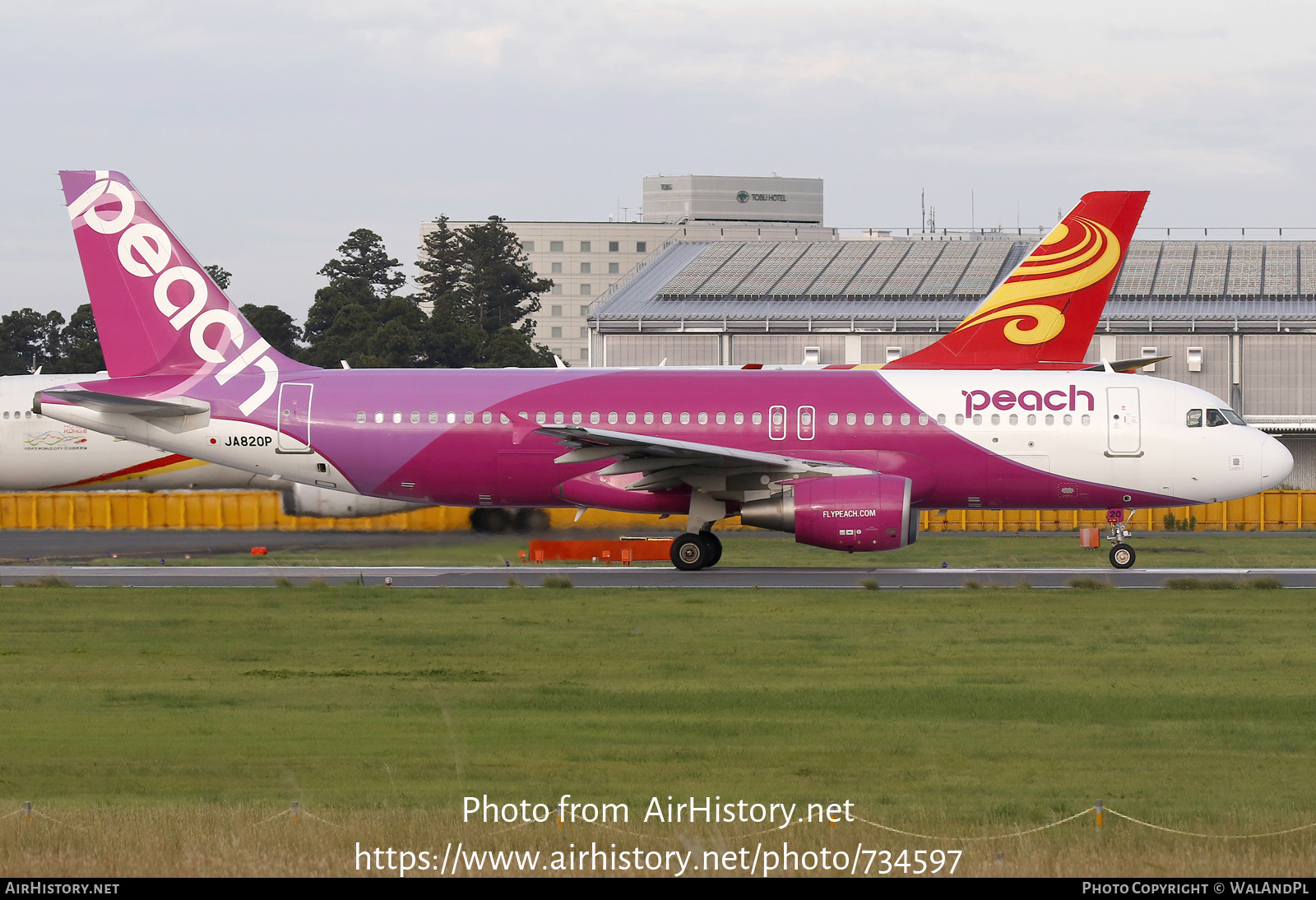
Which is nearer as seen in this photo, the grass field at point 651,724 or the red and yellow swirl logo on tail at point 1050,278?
the grass field at point 651,724

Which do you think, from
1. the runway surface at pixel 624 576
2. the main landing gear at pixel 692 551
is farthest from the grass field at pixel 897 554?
the main landing gear at pixel 692 551

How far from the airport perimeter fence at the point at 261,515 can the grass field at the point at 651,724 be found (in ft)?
73.1

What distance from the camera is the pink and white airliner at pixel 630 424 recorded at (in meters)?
31.6

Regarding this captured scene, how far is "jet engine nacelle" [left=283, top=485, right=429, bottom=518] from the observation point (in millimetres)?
36875

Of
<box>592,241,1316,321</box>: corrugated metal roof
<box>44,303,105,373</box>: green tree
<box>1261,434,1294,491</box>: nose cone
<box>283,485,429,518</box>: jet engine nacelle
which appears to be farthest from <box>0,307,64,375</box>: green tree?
<box>1261,434,1294,491</box>: nose cone

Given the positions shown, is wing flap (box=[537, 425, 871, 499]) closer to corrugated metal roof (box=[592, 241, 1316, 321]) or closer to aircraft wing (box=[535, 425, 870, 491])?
aircraft wing (box=[535, 425, 870, 491])

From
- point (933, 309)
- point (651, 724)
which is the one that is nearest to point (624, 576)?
point (651, 724)

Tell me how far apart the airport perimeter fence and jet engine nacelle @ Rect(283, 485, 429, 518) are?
3.63 meters

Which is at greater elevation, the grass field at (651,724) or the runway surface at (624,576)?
the grass field at (651,724)

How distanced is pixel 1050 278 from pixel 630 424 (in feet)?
→ 40.2

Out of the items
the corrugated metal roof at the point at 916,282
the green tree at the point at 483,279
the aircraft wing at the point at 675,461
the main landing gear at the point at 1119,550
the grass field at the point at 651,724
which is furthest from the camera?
the green tree at the point at 483,279

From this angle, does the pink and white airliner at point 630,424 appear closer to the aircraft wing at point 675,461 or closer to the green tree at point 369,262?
the aircraft wing at point 675,461

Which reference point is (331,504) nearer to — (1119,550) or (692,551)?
(692,551)

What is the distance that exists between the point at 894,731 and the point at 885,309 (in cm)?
6145
